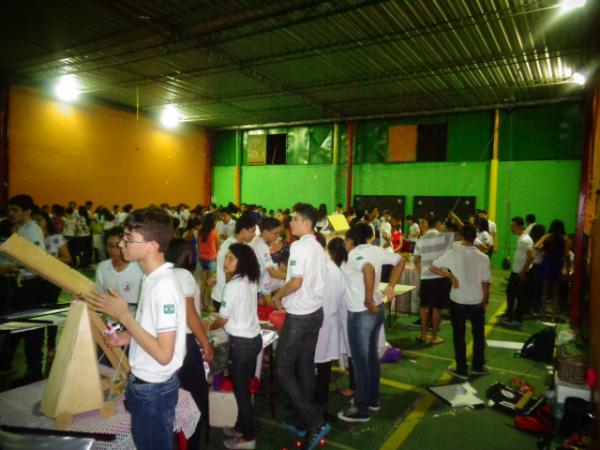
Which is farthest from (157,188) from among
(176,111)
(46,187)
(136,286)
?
(136,286)

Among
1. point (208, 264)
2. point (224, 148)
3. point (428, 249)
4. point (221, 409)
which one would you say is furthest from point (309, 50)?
point (224, 148)

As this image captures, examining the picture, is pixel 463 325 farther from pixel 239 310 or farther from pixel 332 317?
pixel 239 310

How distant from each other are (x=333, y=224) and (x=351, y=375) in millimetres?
5106

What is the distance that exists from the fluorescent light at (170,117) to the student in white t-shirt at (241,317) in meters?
13.3

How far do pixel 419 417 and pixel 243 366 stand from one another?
79.9 inches

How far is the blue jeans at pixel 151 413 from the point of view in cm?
200

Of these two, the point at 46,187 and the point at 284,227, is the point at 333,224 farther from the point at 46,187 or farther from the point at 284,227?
the point at 46,187

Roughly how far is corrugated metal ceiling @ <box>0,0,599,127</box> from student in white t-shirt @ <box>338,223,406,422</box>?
197 inches

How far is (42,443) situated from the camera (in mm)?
1856

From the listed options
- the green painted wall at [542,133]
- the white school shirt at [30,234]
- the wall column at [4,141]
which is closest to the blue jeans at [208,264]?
the white school shirt at [30,234]

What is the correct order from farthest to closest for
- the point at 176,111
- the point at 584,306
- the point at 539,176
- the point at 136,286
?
the point at 176,111
the point at 539,176
the point at 584,306
the point at 136,286

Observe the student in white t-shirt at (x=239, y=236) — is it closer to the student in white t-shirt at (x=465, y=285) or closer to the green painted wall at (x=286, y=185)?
the student in white t-shirt at (x=465, y=285)

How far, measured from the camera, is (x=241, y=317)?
302 centimetres

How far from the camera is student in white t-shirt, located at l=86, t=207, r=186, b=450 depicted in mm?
1877
